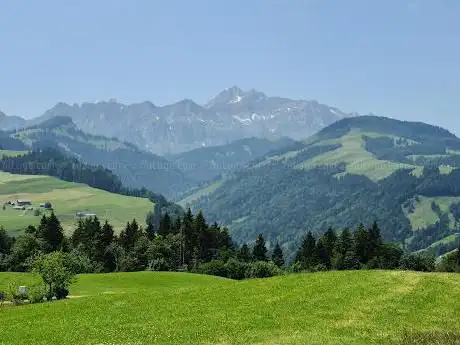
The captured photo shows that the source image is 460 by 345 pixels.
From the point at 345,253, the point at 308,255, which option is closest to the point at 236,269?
the point at 308,255

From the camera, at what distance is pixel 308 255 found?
16800cm

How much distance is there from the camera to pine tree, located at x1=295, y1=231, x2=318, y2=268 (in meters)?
165

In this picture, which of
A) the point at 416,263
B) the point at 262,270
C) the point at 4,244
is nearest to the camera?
the point at 4,244

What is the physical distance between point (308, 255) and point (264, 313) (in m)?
129

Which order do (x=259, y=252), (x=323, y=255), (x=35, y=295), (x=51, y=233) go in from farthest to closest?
1. (x=259, y=252)
2. (x=323, y=255)
3. (x=51, y=233)
4. (x=35, y=295)

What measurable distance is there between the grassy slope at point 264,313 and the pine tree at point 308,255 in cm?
11029

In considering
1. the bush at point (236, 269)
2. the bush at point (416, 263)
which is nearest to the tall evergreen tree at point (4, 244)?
the bush at point (236, 269)

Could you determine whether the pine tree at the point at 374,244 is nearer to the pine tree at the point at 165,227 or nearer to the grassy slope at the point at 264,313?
the pine tree at the point at 165,227

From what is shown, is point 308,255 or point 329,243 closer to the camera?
point 329,243

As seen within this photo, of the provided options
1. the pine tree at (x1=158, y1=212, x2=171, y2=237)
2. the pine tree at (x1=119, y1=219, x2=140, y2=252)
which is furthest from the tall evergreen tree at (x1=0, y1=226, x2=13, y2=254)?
the pine tree at (x1=158, y1=212, x2=171, y2=237)

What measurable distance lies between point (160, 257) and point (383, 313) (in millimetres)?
124556

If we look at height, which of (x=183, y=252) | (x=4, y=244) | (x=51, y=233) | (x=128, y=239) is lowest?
(x=183, y=252)

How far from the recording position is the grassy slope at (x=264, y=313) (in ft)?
120

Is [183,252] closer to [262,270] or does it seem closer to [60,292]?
[262,270]
